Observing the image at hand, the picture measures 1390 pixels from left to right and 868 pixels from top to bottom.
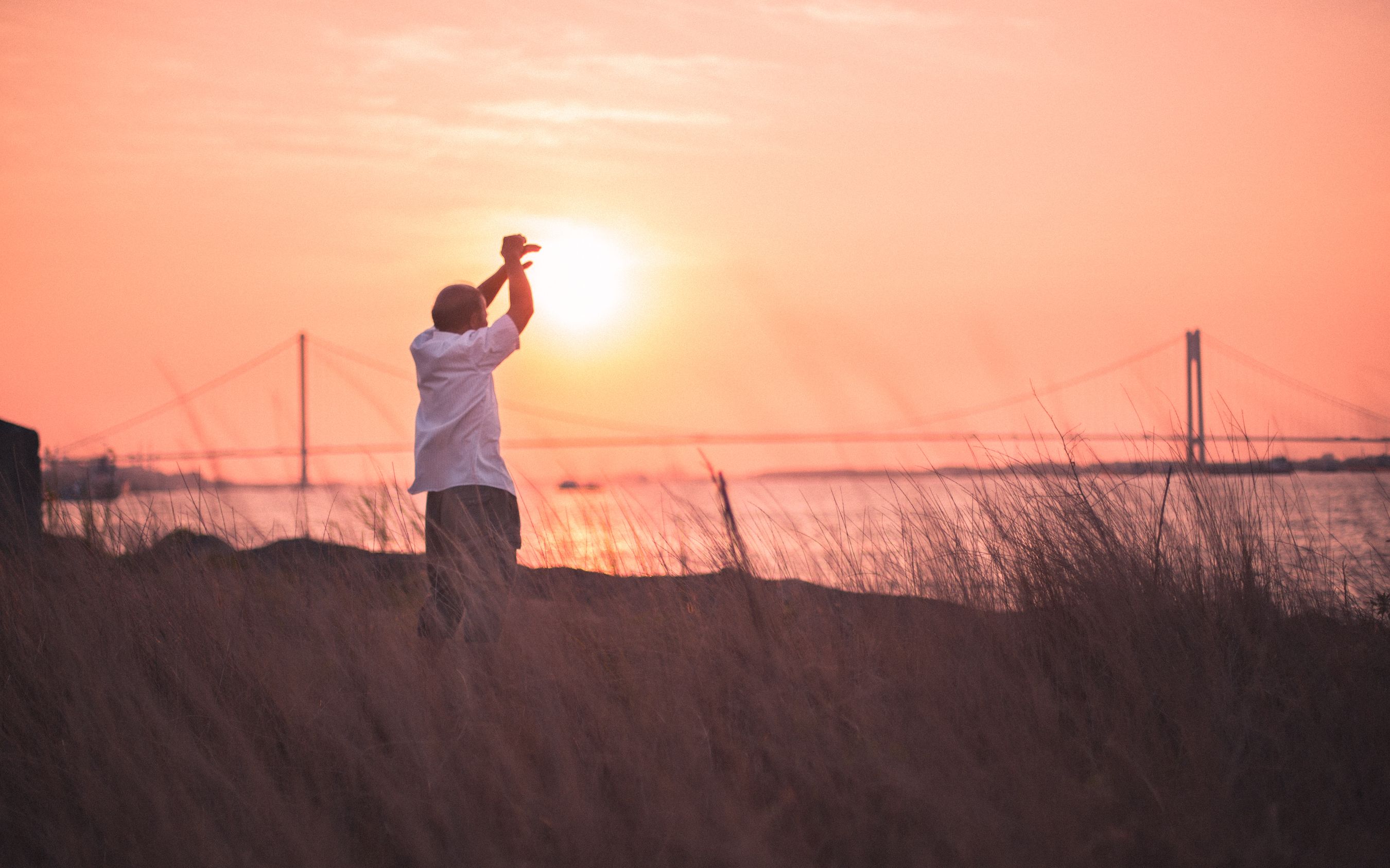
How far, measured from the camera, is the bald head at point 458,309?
2.69 m

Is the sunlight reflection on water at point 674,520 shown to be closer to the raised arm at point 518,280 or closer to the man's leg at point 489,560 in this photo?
the man's leg at point 489,560

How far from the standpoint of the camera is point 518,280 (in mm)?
2693

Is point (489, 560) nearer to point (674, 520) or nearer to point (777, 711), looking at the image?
point (674, 520)

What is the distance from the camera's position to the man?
2473mm

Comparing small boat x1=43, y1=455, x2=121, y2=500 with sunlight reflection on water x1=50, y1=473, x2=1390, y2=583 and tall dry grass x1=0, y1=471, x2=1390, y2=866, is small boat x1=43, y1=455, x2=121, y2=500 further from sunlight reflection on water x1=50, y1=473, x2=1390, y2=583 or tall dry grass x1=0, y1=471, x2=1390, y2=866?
tall dry grass x1=0, y1=471, x2=1390, y2=866

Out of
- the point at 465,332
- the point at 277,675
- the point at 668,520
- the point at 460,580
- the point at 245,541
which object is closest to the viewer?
the point at 277,675

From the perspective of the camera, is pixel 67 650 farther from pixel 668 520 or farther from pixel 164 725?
pixel 668 520

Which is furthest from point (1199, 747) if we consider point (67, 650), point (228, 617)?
point (67, 650)

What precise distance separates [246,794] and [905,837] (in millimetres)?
1161

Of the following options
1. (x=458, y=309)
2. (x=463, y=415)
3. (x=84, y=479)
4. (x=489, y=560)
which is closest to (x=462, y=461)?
(x=463, y=415)

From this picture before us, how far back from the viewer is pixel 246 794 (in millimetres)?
1732

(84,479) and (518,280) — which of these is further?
(84,479)

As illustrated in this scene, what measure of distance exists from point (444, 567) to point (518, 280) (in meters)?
0.82

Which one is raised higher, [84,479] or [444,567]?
[84,479]
